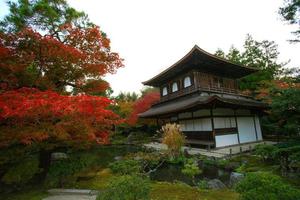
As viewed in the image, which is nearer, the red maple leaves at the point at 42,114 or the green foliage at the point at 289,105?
the red maple leaves at the point at 42,114

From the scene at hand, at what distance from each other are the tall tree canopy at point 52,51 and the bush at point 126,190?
460 cm

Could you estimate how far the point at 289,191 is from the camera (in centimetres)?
307

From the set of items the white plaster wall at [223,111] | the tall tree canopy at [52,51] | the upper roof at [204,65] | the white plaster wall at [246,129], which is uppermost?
the upper roof at [204,65]

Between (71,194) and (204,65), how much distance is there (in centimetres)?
1213

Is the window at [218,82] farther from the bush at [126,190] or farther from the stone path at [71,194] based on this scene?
the bush at [126,190]

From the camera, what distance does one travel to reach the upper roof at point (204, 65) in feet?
→ 44.1

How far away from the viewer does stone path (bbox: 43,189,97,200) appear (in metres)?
5.38

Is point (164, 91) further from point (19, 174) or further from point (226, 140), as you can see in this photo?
point (19, 174)

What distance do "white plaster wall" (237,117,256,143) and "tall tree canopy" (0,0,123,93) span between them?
1039cm

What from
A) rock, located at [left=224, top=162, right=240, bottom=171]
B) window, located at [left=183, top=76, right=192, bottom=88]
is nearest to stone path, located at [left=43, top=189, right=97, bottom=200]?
rock, located at [left=224, top=162, right=240, bottom=171]

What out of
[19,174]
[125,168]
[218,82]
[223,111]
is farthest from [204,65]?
[19,174]

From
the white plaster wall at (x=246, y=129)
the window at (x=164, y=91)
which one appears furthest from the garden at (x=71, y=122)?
the window at (x=164, y=91)

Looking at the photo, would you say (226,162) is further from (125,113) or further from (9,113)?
(125,113)

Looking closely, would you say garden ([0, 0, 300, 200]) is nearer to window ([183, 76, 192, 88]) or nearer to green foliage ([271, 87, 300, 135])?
green foliage ([271, 87, 300, 135])
